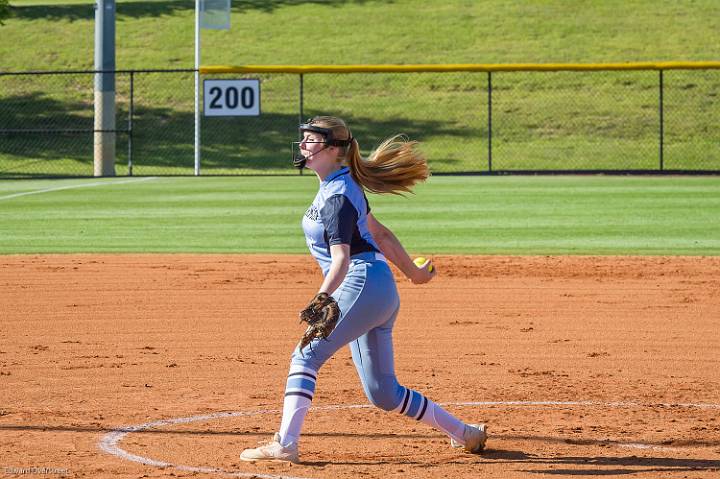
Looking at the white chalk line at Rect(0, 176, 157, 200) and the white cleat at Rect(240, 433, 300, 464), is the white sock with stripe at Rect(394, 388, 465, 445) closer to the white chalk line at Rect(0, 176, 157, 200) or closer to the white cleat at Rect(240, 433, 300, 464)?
the white cleat at Rect(240, 433, 300, 464)

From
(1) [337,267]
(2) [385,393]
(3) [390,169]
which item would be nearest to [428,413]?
(2) [385,393]

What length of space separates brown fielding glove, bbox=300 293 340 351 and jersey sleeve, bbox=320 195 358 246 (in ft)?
0.93

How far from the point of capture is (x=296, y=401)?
19.9 ft

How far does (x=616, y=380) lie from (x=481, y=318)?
264cm

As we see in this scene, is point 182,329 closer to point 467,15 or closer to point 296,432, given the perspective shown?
point 296,432

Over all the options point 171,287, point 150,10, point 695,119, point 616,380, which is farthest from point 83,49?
point 616,380

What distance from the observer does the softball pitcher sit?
19.6ft

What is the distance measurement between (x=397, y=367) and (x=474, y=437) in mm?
2629

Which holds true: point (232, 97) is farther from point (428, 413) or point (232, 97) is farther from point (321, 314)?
point (321, 314)

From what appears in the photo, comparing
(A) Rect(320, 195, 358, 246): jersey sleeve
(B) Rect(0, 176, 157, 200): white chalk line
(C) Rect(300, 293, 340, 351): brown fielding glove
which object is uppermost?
(B) Rect(0, 176, 157, 200): white chalk line

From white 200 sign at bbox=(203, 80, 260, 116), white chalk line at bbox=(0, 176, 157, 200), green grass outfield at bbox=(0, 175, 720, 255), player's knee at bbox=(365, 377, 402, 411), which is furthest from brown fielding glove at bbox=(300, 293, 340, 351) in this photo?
white 200 sign at bbox=(203, 80, 260, 116)

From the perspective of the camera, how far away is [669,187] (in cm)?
2308

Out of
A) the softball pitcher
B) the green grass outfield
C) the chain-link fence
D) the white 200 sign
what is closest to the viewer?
the softball pitcher

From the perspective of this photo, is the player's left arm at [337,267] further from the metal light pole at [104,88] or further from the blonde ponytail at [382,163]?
the metal light pole at [104,88]
